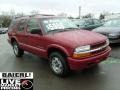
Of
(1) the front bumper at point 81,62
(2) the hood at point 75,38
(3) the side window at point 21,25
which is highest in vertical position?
(3) the side window at point 21,25

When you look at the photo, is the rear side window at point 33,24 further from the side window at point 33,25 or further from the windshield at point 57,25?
the windshield at point 57,25

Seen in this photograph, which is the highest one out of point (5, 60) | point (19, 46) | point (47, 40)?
point (47, 40)

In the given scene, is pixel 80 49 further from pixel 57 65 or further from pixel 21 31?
pixel 21 31

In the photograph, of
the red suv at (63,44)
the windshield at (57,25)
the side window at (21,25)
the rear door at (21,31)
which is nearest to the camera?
the red suv at (63,44)

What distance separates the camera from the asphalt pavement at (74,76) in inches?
196

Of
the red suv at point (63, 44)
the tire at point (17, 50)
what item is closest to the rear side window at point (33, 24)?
the red suv at point (63, 44)

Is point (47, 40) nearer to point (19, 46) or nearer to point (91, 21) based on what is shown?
point (19, 46)

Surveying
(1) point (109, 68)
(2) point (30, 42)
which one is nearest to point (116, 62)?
(1) point (109, 68)

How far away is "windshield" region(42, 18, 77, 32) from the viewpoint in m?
6.14

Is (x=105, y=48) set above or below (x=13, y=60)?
Answer: above

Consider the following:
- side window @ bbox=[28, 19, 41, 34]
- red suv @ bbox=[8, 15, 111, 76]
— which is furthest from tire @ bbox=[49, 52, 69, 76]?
side window @ bbox=[28, 19, 41, 34]

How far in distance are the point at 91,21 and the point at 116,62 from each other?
11.5 metres

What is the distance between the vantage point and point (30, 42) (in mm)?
6918

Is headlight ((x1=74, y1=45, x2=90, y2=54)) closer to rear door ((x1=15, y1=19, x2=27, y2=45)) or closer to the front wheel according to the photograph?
rear door ((x1=15, y1=19, x2=27, y2=45))
